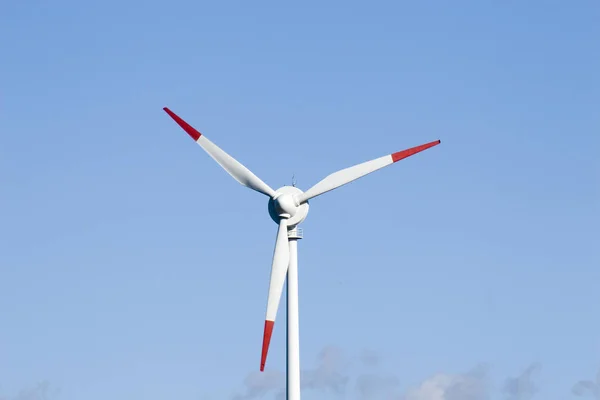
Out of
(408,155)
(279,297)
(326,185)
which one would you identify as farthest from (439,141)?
(279,297)

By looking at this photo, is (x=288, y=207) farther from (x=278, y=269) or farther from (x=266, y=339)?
(x=266, y=339)

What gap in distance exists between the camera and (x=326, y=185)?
293 ft

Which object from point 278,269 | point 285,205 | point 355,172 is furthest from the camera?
point 355,172

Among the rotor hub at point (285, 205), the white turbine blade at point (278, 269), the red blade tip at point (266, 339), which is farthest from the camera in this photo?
the rotor hub at point (285, 205)

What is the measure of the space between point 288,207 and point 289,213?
553 mm

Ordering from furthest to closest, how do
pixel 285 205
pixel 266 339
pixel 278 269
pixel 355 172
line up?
pixel 355 172 < pixel 278 269 < pixel 285 205 < pixel 266 339

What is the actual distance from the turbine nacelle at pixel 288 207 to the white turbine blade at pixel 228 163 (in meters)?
0.74

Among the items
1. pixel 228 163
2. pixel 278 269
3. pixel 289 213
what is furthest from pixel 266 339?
pixel 228 163

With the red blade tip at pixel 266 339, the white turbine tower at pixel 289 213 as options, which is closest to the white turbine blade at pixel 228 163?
the white turbine tower at pixel 289 213

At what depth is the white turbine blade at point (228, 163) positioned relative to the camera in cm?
8869

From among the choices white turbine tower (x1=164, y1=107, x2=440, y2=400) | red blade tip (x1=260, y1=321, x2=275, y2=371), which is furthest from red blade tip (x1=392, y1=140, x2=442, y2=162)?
red blade tip (x1=260, y1=321, x2=275, y2=371)

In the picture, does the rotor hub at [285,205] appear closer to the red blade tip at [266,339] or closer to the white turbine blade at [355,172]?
the white turbine blade at [355,172]

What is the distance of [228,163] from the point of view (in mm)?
89938

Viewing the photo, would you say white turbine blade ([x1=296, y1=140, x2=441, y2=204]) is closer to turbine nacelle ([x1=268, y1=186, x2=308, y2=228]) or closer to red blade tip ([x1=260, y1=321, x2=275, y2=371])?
turbine nacelle ([x1=268, y1=186, x2=308, y2=228])
